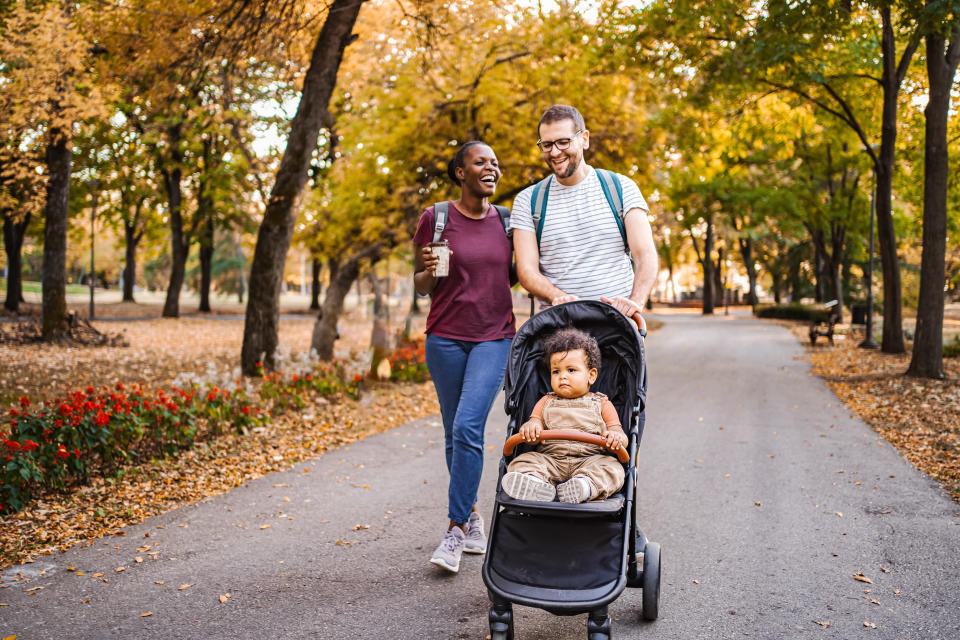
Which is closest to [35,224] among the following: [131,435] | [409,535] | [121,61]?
[121,61]

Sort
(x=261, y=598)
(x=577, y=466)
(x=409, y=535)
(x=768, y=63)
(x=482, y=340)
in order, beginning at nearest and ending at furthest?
1. (x=577, y=466)
2. (x=261, y=598)
3. (x=482, y=340)
4. (x=409, y=535)
5. (x=768, y=63)

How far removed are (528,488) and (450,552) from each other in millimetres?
1280

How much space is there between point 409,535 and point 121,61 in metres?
9.06

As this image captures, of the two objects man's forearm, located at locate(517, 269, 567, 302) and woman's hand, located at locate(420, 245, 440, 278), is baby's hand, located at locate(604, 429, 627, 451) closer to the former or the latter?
man's forearm, located at locate(517, 269, 567, 302)

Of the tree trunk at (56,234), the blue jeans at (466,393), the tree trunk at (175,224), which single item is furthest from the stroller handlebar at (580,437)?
the tree trunk at (175,224)

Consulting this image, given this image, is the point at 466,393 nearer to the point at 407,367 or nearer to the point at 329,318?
the point at 407,367

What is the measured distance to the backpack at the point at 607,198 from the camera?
386 cm

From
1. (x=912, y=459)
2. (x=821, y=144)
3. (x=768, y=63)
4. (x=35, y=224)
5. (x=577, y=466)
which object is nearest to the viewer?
(x=577, y=466)

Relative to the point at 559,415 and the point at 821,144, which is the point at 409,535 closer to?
the point at 559,415

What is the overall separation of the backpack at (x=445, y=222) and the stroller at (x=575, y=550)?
0.82 meters

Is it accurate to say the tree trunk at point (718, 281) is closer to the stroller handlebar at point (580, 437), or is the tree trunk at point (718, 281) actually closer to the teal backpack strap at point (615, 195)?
the teal backpack strap at point (615, 195)

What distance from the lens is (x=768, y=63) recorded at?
11.5 m

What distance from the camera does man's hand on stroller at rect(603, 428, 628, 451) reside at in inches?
126

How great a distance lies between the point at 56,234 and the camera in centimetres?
1605
